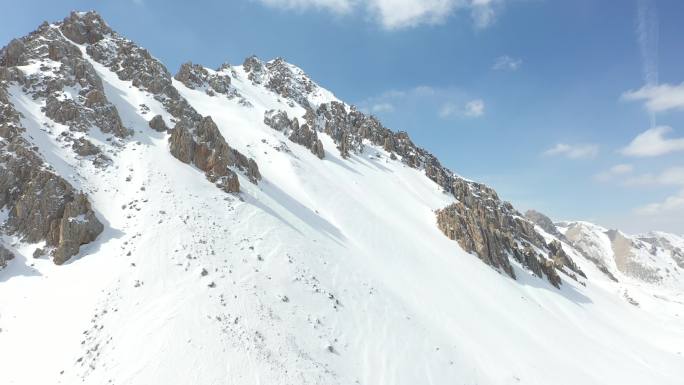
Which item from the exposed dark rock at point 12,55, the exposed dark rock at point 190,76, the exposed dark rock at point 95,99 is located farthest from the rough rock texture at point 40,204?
the exposed dark rock at point 190,76

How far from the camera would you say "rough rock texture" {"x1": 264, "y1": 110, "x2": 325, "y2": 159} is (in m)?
62.9

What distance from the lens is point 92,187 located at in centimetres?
2733

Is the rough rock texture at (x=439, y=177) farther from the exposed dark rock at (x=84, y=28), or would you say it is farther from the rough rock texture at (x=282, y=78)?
the exposed dark rock at (x=84, y=28)

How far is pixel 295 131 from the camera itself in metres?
64.1

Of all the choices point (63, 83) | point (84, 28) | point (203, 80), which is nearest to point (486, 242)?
point (63, 83)

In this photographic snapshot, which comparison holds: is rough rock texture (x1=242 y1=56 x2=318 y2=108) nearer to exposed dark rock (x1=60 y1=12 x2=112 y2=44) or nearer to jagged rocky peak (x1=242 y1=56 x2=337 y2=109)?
jagged rocky peak (x1=242 y1=56 x2=337 y2=109)

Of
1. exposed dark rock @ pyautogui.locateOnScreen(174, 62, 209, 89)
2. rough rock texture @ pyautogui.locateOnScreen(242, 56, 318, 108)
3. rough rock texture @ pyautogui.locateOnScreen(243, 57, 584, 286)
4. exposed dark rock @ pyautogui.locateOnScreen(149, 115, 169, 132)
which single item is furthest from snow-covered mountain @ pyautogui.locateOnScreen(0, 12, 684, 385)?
rough rock texture @ pyautogui.locateOnScreen(242, 56, 318, 108)

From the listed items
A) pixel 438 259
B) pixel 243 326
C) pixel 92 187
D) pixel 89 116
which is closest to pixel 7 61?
pixel 89 116

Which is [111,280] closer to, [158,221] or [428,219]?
[158,221]

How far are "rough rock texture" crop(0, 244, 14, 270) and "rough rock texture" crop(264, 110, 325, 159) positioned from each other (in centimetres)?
4441

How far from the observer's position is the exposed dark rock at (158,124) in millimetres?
37875

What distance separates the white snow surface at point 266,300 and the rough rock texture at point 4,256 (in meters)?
0.47

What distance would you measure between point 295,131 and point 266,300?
149ft

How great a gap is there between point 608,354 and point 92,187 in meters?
47.6
